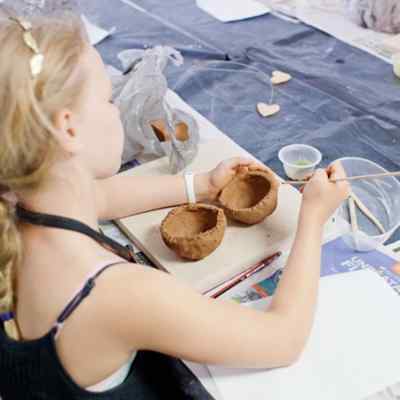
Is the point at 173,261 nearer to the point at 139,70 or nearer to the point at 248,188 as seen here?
the point at 248,188

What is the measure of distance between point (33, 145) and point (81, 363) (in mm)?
229

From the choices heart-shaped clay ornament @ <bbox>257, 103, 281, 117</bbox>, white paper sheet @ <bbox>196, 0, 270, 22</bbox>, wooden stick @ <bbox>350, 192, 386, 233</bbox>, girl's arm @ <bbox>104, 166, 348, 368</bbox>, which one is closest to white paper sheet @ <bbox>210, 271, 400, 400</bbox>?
girl's arm @ <bbox>104, 166, 348, 368</bbox>

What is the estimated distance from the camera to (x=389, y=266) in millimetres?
707

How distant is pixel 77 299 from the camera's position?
523 millimetres

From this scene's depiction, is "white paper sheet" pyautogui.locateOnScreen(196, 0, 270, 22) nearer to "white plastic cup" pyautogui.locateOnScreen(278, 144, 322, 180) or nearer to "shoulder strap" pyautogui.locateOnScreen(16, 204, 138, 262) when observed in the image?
"white plastic cup" pyautogui.locateOnScreen(278, 144, 322, 180)

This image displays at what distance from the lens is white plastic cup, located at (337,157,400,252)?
73 cm

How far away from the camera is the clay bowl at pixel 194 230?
2.25 feet

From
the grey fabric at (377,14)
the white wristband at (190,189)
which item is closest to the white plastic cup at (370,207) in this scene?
the white wristband at (190,189)

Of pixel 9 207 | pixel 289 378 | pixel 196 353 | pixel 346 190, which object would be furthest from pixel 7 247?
pixel 346 190

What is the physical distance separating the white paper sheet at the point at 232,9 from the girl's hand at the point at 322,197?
0.81 m

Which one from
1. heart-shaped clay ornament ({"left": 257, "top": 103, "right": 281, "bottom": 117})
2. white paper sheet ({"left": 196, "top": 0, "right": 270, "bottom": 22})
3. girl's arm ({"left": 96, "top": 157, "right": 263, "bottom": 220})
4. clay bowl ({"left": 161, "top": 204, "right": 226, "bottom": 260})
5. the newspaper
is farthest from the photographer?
white paper sheet ({"left": 196, "top": 0, "right": 270, "bottom": 22})

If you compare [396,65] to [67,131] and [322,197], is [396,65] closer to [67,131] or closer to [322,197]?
[322,197]

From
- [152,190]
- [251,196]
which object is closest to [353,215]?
[251,196]

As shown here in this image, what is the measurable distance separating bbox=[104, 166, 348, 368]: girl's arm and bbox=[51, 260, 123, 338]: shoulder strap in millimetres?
21
